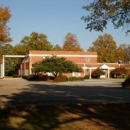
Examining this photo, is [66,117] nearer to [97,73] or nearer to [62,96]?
[62,96]

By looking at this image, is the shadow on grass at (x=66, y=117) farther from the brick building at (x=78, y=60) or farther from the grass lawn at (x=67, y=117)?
the brick building at (x=78, y=60)

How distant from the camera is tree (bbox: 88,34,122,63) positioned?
90438 millimetres

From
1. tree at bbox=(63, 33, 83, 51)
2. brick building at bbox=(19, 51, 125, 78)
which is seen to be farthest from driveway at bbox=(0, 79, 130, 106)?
tree at bbox=(63, 33, 83, 51)

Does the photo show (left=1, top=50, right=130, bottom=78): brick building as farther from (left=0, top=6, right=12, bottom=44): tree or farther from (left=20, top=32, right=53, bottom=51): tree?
(left=0, top=6, right=12, bottom=44): tree

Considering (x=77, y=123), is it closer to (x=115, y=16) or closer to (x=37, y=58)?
(x=115, y=16)

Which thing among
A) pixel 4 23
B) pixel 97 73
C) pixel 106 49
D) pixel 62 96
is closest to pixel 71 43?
pixel 106 49

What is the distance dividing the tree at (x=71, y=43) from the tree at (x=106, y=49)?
5.59 metres

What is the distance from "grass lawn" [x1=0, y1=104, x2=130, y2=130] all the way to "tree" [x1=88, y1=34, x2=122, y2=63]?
77.1 meters

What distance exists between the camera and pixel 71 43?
91688 mm

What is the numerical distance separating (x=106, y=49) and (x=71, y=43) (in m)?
10.5

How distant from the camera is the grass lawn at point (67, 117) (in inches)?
397

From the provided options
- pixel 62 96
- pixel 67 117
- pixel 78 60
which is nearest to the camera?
pixel 67 117

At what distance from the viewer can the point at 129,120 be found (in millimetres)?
11391

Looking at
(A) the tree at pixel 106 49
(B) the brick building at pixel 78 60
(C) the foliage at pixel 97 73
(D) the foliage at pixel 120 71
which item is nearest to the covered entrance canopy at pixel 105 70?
(B) the brick building at pixel 78 60
